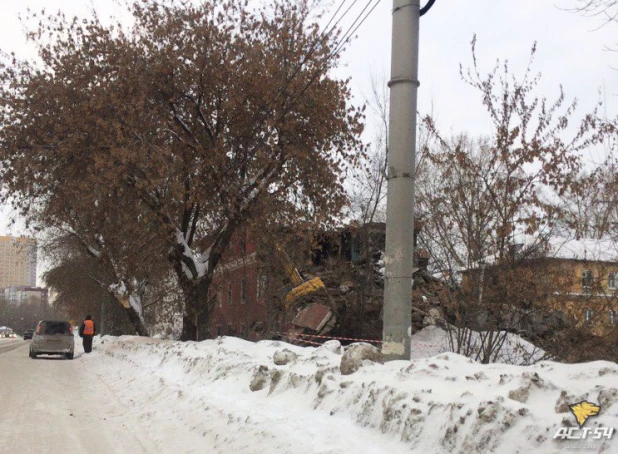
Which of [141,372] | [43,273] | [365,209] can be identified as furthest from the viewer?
[43,273]

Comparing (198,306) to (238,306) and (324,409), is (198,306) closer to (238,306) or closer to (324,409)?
(324,409)

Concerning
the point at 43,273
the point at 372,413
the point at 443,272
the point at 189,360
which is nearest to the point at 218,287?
the point at 189,360

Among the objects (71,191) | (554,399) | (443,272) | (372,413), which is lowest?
(372,413)

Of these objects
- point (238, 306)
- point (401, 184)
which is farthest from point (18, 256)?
point (401, 184)

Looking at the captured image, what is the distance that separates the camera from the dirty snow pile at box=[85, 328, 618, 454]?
431 cm

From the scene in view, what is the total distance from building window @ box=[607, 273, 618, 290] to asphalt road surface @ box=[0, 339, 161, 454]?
760cm

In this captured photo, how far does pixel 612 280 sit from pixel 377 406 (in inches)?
252

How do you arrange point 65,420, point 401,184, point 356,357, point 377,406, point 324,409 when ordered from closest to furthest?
point 377,406 → point 324,409 → point 401,184 → point 356,357 → point 65,420

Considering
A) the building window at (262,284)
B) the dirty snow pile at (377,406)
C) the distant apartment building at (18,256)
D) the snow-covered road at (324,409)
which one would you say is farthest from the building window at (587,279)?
the distant apartment building at (18,256)

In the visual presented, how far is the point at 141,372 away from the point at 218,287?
9.69 m

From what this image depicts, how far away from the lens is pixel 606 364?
5.00m

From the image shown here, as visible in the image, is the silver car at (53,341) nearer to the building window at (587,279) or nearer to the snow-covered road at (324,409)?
the snow-covered road at (324,409)

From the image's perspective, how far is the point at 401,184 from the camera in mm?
6895

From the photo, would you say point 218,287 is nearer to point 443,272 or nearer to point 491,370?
point 443,272
